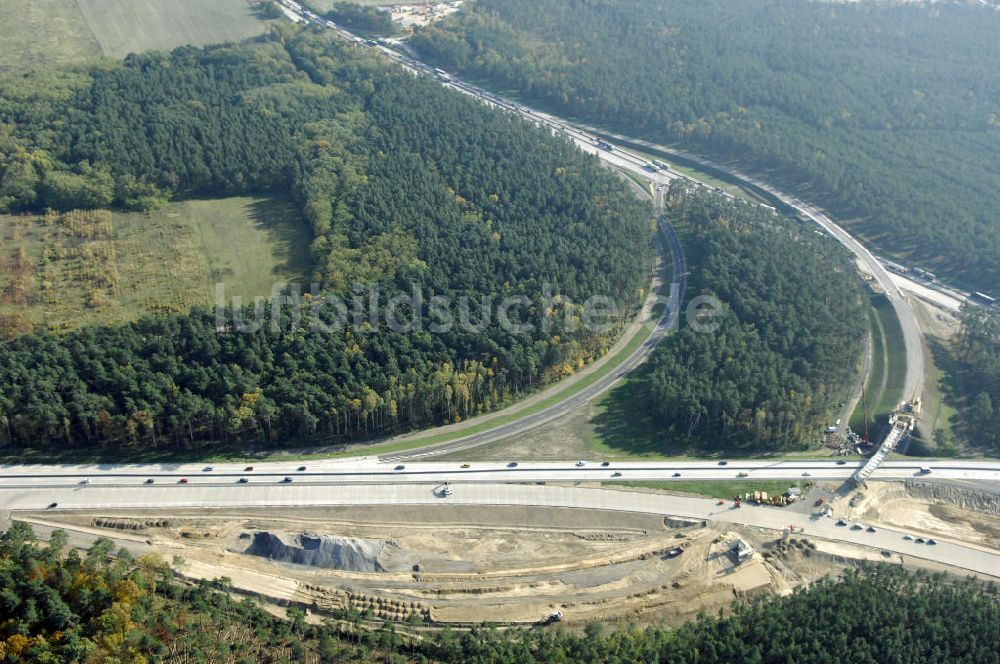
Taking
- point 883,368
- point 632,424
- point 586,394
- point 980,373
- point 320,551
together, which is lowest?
point 320,551

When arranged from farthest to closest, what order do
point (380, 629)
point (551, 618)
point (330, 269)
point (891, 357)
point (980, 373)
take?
1. point (330, 269)
2. point (891, 357)
3. point (980, 373)
4. point (551, 618)
5. point (380, 629)

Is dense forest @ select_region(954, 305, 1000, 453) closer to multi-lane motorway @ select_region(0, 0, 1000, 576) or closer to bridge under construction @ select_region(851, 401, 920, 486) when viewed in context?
multi-lane motorway @ select_region(0, 0, 1000, 576)

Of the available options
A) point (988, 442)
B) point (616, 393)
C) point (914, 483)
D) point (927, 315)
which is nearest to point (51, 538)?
point (616, 393)

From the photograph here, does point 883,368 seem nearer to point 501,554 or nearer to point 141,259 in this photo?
point 501,554

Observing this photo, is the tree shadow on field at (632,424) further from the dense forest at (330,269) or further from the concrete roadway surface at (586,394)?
the dense forest at (330,269)

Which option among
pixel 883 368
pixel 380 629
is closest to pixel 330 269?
pixel 380 629

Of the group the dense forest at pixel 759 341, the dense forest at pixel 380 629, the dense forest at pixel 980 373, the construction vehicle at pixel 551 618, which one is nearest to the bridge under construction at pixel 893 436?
the dense forest at pixel 980 373

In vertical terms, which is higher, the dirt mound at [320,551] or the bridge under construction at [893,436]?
the bridge under construction at [893,436]
